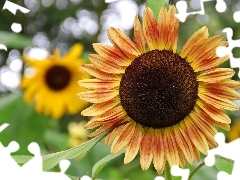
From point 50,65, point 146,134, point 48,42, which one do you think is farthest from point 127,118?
point 48,42

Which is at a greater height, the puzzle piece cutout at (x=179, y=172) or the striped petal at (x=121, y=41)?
the striped petal at (x=121, y=41)

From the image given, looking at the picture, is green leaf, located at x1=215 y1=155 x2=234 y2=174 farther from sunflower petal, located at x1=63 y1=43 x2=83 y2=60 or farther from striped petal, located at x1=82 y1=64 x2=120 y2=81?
sunflower petal, located at x1=63 y1=43 x2=83 y2=60

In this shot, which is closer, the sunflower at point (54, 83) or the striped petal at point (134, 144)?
the striped petal at point (134, 144)

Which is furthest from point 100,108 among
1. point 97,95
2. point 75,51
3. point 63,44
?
point 63,44

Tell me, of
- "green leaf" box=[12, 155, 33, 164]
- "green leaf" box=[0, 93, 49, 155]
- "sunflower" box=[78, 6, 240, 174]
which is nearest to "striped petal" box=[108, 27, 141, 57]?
"sunflower" box=[78, 6, 240, 174]

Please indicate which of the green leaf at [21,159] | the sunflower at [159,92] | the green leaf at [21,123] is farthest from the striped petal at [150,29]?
the green leaf at [21,123]

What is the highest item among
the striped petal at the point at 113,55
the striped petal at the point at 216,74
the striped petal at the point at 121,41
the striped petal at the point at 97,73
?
the striped petal at the point at 121,41

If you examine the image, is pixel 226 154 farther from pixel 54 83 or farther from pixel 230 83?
pixel 54 83

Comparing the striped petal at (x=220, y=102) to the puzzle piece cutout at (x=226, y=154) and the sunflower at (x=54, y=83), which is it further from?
the sunflower at (x=54, y=83)
